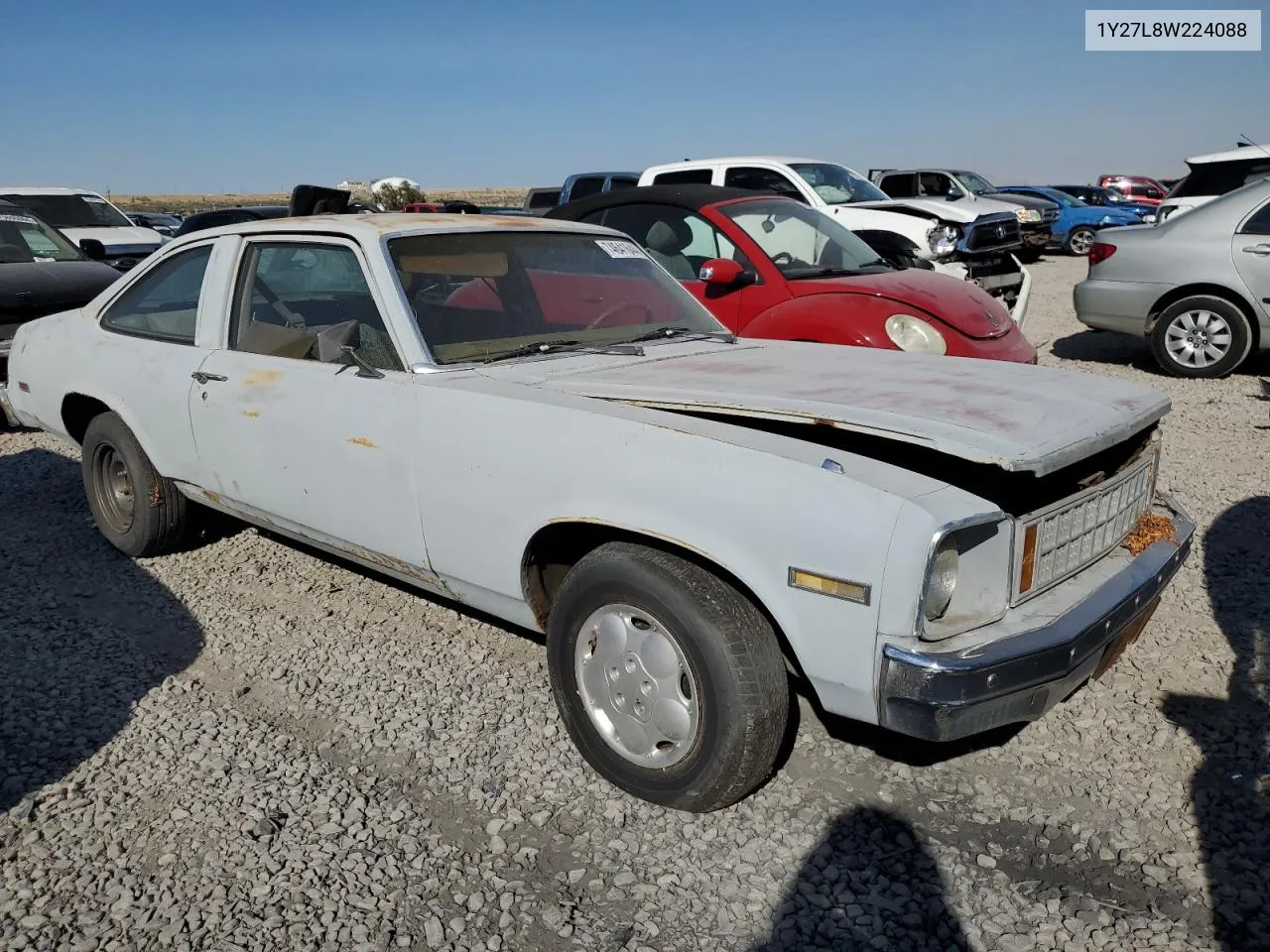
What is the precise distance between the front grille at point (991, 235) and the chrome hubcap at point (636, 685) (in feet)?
33.9

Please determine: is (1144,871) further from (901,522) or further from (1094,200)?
(1094,200)

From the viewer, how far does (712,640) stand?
2.53 meters

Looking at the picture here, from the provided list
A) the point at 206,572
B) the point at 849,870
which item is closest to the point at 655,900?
the point at 849,870

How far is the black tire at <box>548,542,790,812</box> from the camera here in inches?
99.8

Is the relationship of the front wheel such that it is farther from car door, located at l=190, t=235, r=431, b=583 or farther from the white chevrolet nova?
car door, located at l=190, t=235, r=431, b=583

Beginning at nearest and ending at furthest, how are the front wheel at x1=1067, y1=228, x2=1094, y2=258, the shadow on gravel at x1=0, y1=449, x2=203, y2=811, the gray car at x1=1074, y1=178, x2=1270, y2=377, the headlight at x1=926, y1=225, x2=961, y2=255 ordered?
the shadow on gravel at x1=0, y1=449, x2=203, y2=811
the gray car at x1=1074, y1=178, x2=1270, y2=377
the headlight at x1=926, y1=225, x2=961, y2=255
the front wheel at x1=1067, y1=228, x2=1094, y2=258

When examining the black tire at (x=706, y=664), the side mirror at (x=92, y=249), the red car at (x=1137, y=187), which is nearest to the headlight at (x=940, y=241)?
the side mirror at (x=92, y=249)

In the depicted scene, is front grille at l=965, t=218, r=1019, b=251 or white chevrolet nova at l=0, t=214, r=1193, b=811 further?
front grille at l=965, t=218, r=1019, b=251

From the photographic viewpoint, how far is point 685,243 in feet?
22.5

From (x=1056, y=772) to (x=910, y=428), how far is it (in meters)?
1.24

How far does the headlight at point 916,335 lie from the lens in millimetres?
5879

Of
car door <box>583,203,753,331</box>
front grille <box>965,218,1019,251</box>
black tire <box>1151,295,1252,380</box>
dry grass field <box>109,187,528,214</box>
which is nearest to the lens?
car door <box>583,203,753,331</box>

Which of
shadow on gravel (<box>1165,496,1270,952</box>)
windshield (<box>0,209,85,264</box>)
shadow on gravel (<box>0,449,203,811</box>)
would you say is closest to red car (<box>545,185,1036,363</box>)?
shadow on gravel (<box>1165,496,1270,952</box>)

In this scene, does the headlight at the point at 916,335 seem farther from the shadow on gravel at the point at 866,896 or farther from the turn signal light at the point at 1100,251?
the turn signal light at the point at 1100,251
